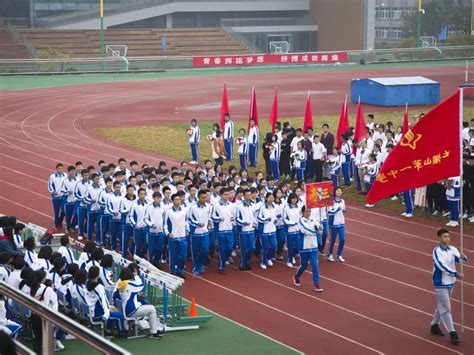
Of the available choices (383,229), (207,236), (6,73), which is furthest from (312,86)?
(207,236)

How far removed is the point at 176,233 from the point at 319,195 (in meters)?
2.38

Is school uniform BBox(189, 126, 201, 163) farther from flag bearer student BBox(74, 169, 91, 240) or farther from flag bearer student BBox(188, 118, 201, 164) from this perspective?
flag bearer student BBox(74, 169, 91, 240)

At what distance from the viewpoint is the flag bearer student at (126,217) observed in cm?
1573

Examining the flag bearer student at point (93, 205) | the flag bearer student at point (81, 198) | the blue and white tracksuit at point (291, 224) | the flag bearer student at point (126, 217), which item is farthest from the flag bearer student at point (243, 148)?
the blue and white tracksuit at point (291, 224)

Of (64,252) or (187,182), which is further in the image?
(187,182)

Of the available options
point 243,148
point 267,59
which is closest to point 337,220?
point 243,148

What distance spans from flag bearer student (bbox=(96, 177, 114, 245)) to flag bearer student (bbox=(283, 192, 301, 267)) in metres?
3.26

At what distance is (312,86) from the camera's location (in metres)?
44.3

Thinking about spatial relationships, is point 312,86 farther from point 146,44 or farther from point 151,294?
point 151,294

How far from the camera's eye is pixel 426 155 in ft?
39.7

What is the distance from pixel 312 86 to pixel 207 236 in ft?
98.2

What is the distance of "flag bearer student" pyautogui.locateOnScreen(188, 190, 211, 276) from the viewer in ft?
49.2

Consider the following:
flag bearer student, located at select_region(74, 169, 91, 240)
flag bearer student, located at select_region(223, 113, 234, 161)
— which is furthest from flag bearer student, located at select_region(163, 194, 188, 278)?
flag bearer student, located at select_region(223, 113, 234, 161)

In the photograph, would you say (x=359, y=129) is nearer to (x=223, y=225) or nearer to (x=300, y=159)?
(x=300, y=159)
